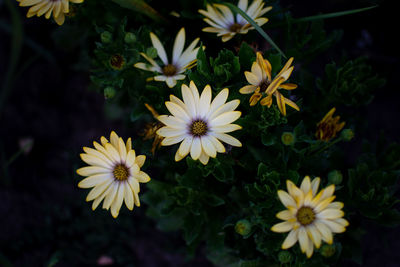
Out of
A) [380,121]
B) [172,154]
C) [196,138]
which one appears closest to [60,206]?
[172,154]

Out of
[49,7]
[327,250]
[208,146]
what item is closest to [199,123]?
[208,146]

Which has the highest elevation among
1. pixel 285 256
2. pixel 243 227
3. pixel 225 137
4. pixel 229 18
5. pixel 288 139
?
pixel 229 18

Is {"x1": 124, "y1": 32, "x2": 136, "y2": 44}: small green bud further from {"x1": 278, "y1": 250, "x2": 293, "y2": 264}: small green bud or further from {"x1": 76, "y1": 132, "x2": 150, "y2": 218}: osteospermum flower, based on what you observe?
{"x1": 278, "y1": 250, "x2": 293, "y2": 264}: small green bud

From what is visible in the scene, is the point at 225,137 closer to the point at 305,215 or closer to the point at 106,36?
the point at 305,215

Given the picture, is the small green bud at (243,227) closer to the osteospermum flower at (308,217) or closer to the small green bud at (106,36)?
the osteospermum flower at (308,217)

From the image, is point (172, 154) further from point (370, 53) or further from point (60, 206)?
point (370, 53)

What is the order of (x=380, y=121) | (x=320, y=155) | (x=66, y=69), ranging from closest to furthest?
(x=320, y=155) < (x=380, y=121) < (x=66, y=69)

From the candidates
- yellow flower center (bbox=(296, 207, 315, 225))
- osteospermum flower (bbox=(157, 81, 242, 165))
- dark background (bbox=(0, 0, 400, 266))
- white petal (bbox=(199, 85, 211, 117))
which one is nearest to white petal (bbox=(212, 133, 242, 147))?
osteospermum flower (bbox=(157, 81, 242, 165))
